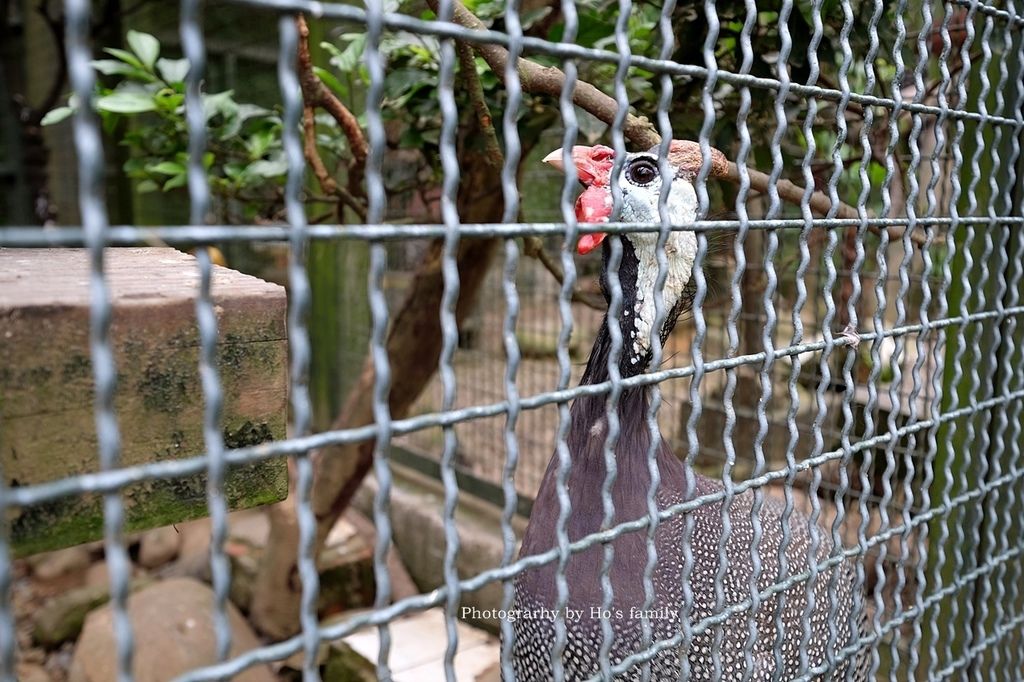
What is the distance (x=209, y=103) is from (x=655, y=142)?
116 cm

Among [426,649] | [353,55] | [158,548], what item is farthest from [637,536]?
[158,548]

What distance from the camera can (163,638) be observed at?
2.69m

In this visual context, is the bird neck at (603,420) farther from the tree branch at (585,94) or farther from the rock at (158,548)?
A: the rock at (158,548)

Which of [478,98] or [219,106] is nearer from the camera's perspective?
[478,98]

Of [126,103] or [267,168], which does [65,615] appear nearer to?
[267,168]

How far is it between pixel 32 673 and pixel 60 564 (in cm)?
84

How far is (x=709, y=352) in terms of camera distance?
3.16 metres

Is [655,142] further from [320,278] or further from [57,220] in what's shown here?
[57,220]

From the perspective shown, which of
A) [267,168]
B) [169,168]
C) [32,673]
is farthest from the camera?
[32,673]

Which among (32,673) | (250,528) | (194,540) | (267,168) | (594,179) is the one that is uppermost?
(267,168)

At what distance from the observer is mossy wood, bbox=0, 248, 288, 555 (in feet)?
2.35

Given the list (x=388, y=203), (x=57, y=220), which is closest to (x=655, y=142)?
(x=388, y=203)

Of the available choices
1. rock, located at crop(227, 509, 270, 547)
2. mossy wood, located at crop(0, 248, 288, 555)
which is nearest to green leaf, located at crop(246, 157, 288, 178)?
mossy wood, located at crop(0, 248, 288, 555)

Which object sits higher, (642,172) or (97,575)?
(642,172)
